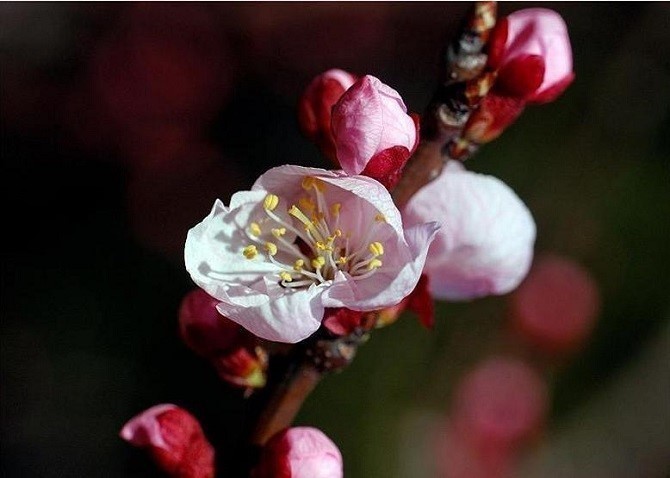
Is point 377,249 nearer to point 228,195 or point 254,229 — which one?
point 254,229

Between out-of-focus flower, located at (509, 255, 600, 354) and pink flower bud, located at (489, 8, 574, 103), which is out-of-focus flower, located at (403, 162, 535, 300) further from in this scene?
out-of-focus flower, located at (509, 255, 600, 354)

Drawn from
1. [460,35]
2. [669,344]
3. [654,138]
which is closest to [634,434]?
[669,344]

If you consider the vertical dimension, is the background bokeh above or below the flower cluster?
below

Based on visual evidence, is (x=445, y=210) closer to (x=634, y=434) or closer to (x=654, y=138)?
(x=634, y=434)

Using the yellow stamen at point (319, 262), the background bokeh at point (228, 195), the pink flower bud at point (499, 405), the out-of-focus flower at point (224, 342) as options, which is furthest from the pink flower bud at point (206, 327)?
the pink flower bud at point (499, 405)

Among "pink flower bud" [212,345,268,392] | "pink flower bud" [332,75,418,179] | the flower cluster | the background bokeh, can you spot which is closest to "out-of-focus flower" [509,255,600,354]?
the background bokeh

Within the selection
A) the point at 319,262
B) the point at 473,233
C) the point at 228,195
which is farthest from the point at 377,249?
the point at 228,195

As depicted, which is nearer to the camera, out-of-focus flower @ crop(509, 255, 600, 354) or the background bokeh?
the background bokeh
